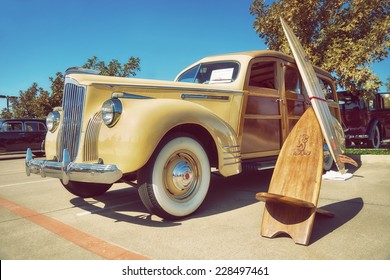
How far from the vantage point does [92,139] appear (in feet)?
9.26

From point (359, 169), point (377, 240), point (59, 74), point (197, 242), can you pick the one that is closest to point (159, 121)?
point (197, 242)

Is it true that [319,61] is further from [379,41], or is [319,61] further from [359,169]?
[359,169]

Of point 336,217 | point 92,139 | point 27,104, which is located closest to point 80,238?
point 92,139

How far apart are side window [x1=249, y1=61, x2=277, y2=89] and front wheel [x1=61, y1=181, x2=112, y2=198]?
253 cm

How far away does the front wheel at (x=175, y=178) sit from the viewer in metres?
2.65

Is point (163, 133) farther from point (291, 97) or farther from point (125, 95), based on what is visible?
point (291, 97)

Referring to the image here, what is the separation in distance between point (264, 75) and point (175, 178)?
2299 millimetres

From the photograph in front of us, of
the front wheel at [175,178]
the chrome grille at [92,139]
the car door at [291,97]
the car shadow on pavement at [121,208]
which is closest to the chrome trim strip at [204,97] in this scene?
the front wheel at [175,178]

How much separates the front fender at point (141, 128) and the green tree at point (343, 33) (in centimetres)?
687

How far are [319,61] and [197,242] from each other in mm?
8195

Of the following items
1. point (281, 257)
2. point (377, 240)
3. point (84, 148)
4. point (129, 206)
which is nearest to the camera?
point (281, 257)

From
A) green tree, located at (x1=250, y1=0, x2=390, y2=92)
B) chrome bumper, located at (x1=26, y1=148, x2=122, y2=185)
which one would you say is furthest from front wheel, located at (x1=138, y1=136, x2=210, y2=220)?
green tree, located at (x1=250, y1=0, x2=390, y2=92)

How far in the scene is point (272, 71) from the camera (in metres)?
4.29

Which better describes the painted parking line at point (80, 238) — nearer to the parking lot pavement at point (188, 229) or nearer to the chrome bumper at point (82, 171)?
the parking lot pavement at point (188, 229)
